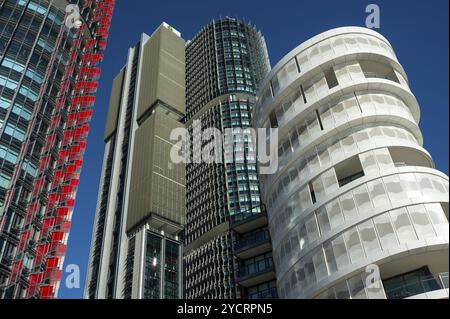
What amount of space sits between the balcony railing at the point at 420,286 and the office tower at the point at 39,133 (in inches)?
1805

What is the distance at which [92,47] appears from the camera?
3826 inches

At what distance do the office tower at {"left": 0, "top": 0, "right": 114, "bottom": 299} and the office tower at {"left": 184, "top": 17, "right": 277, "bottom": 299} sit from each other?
89.2 ft

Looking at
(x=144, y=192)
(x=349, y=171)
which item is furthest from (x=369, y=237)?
(x=144, y=192)

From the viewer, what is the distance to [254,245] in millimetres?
64188

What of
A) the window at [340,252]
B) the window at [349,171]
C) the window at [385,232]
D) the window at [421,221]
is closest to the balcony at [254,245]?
the window at [349,171]

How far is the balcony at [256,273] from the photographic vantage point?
61.5 meters

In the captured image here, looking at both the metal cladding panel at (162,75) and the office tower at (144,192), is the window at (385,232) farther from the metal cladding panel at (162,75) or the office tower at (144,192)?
the metal cladding panel at (162,75)

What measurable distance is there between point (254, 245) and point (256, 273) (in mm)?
3846

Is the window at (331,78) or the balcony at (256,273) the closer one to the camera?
the window at (331,78)

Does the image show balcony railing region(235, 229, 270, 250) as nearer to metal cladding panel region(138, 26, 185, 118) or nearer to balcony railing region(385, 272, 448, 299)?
balcony railing region(385, 272, 448, 299)

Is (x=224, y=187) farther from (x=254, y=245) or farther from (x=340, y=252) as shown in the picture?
(x=340, y=252)

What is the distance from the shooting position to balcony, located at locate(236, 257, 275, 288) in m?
61.5
